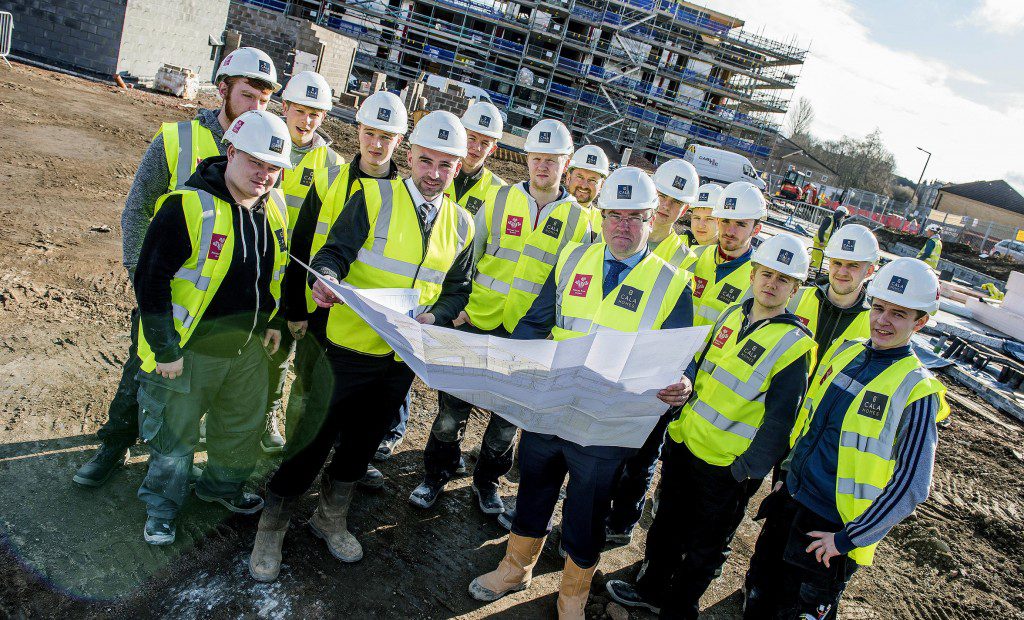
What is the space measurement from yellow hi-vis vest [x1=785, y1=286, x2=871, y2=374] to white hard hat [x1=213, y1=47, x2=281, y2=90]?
3755 millimetres

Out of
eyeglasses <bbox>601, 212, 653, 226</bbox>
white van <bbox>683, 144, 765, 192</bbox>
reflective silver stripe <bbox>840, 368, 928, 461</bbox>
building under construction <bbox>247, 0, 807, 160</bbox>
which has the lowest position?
reflective silver stripe <bbox>840, 368, 928, 461</bbox>

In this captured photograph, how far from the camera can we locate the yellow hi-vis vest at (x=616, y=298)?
338 centimetres

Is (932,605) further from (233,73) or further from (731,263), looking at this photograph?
(233,73)

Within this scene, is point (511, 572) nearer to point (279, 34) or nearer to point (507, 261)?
point (507, 261)

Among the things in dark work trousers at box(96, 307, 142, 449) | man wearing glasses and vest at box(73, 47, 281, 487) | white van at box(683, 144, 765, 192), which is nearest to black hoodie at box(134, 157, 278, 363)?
man wearing glasses and vest at box(73, 47, 281, 487)

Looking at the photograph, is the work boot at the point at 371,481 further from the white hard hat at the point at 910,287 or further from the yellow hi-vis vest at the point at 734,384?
the white hard hat at the point at 910,287

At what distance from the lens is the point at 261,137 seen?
3.27m

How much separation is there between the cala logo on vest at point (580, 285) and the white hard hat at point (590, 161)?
1943mm

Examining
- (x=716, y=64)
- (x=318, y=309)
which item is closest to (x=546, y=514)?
(x=318, y=309)

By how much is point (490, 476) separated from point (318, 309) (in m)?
1.77

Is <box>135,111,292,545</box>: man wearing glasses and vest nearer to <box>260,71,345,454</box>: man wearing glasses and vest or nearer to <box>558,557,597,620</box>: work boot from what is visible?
<box>260,71,345,454</box>: man wearing glasses and vest

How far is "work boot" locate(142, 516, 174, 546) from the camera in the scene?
346 cm

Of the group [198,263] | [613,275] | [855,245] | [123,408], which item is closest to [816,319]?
[855,245]

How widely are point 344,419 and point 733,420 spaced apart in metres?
2.19
